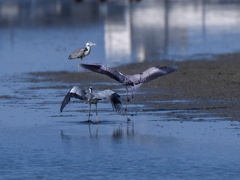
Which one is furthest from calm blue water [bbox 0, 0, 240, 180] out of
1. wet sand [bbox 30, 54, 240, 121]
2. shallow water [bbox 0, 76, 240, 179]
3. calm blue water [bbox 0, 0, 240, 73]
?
wet sand [bbox 30, 54, 240, 121]

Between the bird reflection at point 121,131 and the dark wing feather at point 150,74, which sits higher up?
the dark wing feather at point 150,74

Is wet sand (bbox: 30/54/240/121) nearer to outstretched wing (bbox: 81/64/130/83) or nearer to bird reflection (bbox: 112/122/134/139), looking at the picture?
outstretched wing (bbox: 81/64/130/83)

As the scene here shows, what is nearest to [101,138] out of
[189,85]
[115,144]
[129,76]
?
[115,144]

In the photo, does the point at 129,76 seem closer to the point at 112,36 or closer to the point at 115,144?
the point at 115,144

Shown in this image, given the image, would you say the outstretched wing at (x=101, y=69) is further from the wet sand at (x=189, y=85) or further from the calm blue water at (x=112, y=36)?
the calm blue water at (x=112, y=36)

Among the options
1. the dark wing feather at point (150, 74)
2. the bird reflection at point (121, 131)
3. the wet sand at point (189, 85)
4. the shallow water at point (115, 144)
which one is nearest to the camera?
the shallow water at point (115, 144)

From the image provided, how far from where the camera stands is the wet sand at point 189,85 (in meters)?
13.8

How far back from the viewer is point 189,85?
653 inches

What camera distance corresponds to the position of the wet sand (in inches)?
544

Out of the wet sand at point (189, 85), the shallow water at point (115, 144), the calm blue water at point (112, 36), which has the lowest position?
the shallow water at point (115, 144)

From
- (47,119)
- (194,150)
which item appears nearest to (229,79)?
(47,119)

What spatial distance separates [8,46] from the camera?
1169 inches

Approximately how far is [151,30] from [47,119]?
23.2m

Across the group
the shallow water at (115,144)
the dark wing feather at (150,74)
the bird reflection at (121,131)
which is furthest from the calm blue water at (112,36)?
the bird reflection at (121,131)
